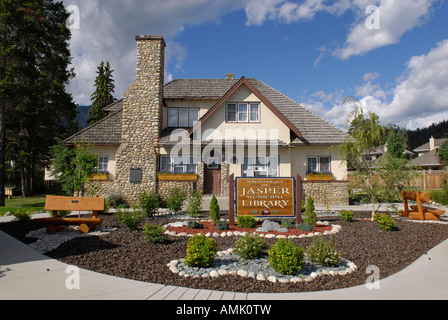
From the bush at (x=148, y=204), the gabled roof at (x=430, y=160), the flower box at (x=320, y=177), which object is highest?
the gabled roof at (x=430, y=160)

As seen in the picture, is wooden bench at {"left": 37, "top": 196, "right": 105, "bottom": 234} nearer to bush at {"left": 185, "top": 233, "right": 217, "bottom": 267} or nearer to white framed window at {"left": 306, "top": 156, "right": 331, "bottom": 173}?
bush at {"left": 185, "top": 233, "right": 217, "bottom": 267}

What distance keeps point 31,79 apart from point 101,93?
9434 mm

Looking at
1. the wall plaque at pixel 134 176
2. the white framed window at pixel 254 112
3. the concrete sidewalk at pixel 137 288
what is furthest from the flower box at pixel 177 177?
the concrete sidewalk at pixel 137 288

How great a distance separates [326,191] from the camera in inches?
721

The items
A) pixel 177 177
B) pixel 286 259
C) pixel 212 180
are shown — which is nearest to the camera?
pixel 286 259

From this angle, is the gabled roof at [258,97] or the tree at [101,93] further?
the tree at [101,93]

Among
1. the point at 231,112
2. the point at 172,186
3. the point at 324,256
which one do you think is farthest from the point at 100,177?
the point at 324,256

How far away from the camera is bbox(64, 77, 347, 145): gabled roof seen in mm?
18328

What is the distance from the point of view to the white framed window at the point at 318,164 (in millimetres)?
19156

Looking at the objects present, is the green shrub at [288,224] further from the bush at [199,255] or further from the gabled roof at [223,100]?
the gabled roof at [223,100]

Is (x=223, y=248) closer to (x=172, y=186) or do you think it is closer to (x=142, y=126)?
(x=172, y=186)

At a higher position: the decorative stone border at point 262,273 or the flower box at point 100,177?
the flower box at point 100,177

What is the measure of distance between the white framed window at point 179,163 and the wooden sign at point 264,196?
7.88m
